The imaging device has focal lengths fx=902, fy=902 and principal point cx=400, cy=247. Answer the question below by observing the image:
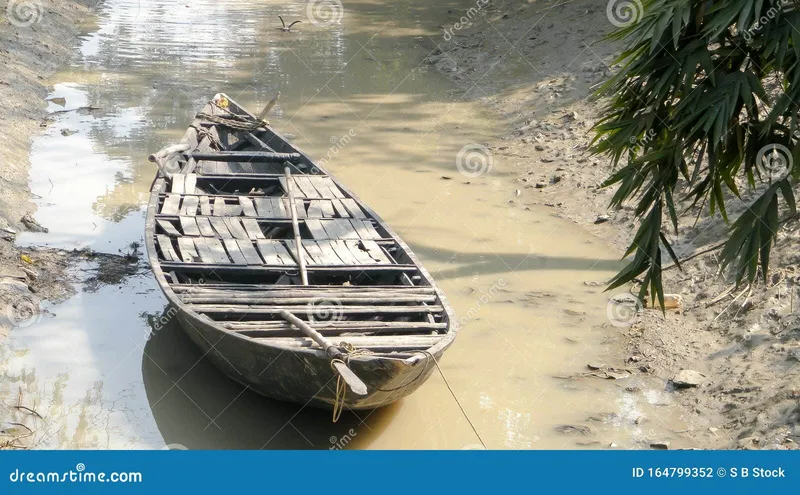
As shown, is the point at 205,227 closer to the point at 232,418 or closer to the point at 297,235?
the point at 297,235

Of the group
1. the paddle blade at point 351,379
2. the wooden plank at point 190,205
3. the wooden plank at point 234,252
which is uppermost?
the paddle blade at point 351,379

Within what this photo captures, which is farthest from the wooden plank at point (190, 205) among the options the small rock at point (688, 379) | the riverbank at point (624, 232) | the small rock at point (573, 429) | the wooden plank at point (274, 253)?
the small rock at point (688, 379)

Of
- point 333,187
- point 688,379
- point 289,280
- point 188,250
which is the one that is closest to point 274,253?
point 289,280

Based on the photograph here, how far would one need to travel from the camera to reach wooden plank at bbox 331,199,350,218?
7414 mm

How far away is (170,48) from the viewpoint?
1427cm

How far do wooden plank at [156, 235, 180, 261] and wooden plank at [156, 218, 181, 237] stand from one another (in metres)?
0.10

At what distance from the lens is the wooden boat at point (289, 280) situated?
525 cm

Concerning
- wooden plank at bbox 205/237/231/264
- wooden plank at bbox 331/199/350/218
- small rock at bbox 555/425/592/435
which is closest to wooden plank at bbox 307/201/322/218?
wooden plank at bbox 331/199/350/218

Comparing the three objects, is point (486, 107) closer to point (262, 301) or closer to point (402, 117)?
point (402, 117)

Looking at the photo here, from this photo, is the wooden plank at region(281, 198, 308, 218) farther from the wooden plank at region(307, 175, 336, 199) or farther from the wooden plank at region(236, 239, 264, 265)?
the wooden plank at region(236, 239, 264, 265)

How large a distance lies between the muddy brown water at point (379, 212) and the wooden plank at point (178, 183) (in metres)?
0.72

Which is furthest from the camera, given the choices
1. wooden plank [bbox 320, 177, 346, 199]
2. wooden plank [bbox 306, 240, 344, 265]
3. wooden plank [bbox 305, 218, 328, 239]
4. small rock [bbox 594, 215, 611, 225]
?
small rock [bbox 594, 215, 611, 225]

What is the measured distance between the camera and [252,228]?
23.1 feet

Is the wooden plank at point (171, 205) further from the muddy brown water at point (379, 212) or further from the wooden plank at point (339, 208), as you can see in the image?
the wooden plank at point (339, 208)
